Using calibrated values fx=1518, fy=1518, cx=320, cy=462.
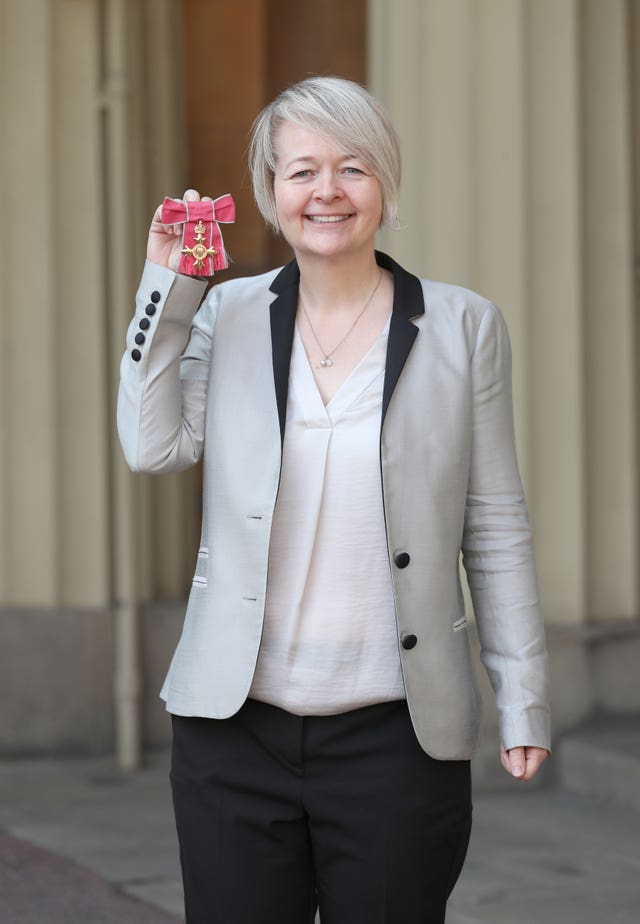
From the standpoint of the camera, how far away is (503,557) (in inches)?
102

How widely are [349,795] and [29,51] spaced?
16.6ft

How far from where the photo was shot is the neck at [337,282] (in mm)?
2584

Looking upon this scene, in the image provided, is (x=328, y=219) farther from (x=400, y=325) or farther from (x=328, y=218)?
(x=400, y=325)

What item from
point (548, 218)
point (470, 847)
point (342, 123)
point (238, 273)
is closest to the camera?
point (342, 123)

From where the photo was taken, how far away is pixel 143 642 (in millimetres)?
6762

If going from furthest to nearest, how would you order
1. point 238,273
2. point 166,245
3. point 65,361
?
point 238,273
point 65,361
point 166,245

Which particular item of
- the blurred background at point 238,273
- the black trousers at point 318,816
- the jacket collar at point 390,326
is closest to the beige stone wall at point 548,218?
the blurred background at point 238,273

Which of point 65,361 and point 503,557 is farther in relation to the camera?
point 65,361

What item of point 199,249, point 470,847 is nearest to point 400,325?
point 199,249

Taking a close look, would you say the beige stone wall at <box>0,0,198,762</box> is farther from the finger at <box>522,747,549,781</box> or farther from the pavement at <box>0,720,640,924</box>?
the finger at <box>522,747,549,781</box>

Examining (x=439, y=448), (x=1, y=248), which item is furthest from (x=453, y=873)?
(x=1, y=248)

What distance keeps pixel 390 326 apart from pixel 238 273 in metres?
5.70

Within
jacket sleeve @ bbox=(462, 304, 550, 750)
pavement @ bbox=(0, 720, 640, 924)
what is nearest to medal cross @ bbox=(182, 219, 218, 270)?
jacket sleeve @ bbox=(462, 304, 550, 750)

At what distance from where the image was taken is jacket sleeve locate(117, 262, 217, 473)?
8.27 ft
